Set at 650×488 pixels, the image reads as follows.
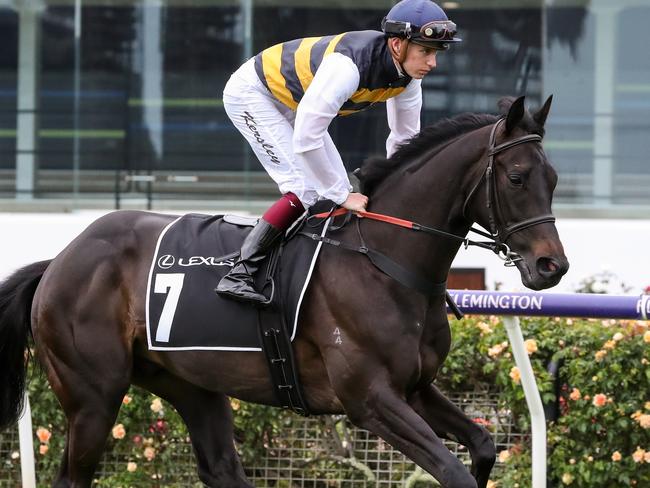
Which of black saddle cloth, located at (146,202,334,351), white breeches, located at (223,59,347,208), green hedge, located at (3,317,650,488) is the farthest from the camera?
green hedge, located at (3,317,650,488)

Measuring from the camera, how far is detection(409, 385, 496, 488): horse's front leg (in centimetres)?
412

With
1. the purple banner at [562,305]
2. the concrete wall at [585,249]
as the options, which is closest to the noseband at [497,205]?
the purple banner at [562,305]

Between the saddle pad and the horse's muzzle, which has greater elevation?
the horse's muzzle

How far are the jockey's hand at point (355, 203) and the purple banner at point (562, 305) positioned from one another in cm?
85

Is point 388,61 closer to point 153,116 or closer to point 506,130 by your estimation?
point 506,130

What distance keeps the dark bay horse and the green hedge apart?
0.57m

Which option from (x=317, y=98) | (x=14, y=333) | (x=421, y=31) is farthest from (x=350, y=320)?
(x=14, y=333)

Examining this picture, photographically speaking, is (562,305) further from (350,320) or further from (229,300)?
(229,300)

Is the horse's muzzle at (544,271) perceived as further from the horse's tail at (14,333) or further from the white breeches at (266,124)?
the horse's tail at (14,333)

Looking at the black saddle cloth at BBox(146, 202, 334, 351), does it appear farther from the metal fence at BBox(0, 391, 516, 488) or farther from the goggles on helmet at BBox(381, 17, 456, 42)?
the metal fence at BBox(0, 391, 516, 488)

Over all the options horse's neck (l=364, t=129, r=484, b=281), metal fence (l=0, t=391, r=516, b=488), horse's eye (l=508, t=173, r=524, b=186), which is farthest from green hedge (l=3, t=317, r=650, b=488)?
horse's eye (l=508, t=173, r=524, b=186)

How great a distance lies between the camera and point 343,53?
4066mm

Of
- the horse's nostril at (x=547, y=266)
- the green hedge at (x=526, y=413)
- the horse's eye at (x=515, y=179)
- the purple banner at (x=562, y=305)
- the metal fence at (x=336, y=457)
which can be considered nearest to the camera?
→ the horse's nostril at (x=547, y=266)

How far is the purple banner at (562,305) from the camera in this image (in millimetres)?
4605
